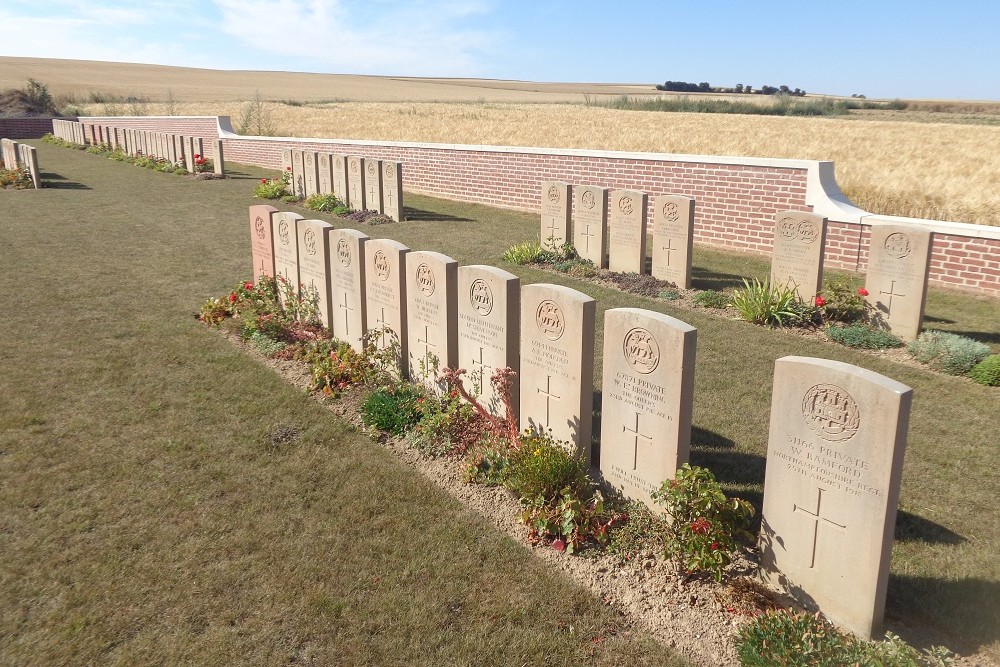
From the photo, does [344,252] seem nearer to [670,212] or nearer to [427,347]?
[427,347]

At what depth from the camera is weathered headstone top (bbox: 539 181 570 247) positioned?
43.6 feet

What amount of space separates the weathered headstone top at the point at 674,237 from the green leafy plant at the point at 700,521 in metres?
7.27

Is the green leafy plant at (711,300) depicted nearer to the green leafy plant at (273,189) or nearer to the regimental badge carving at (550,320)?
the regimental badge carving at (550,320)

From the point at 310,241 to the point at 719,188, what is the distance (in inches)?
366

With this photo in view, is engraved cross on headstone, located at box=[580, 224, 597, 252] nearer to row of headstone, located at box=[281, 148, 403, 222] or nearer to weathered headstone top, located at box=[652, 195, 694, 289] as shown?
weathered headstone top, located at box=[652, 195, 694, 289]

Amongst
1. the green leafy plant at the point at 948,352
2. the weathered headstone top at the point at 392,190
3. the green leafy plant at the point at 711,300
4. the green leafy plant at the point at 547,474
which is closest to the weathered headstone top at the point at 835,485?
the green leafy plant at the point at 547,474

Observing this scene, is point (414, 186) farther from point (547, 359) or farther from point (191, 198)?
point (547, 359)

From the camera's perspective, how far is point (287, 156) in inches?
870

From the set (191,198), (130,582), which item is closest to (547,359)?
(130,582)

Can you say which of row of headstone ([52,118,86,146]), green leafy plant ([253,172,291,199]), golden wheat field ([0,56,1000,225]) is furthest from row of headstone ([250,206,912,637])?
row of headstone ([52,118,86,146])

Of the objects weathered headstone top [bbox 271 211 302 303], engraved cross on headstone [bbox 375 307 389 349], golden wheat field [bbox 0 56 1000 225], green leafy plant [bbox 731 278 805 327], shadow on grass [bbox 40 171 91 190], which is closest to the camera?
engraved cross on headstone [bbox 375 307 389 349]

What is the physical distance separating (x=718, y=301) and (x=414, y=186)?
1412cm

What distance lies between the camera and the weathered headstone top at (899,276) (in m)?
8.94

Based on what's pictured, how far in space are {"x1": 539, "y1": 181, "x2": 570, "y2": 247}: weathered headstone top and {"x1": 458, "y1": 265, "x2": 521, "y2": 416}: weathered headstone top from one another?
23.3 ft
